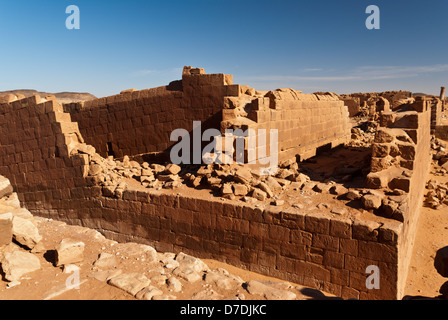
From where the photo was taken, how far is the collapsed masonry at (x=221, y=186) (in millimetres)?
4875

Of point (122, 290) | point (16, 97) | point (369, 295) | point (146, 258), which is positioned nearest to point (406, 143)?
point (369, 295)

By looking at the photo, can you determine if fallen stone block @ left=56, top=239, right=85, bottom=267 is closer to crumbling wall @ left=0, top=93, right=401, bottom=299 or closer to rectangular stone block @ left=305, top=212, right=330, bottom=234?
crumbling wall @ left=0, top=93, right=401, bottom=299

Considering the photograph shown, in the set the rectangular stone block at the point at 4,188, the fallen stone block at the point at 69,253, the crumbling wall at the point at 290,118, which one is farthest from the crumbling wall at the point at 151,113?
the fallen stone block at the point at 69,253

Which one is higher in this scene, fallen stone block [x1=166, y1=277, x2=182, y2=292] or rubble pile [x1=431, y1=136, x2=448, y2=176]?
rubble pile [x1=431, y1=136, x2=448, y2=176]

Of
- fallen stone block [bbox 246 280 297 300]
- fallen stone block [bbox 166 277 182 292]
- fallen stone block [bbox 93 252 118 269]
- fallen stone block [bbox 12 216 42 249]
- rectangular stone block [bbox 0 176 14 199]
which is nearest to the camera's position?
fallen stone block [bbox 246 280 297 300]

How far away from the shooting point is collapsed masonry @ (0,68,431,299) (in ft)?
16.0

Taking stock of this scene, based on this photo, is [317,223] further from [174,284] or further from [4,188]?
[4,188]

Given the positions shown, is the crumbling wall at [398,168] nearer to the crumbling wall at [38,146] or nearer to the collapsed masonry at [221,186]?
the collapsed masonry at [221,186]

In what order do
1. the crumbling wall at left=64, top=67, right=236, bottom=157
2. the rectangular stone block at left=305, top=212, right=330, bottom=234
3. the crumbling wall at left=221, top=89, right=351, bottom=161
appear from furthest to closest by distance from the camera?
1. the crumbling wall at left=64, top=67, right=236, bottom=157
2. the crumbling wall at left=221, top=89, right=351, bottom=161
3. the rectangular stone block at left=305, top=212, right=330, bottom=234

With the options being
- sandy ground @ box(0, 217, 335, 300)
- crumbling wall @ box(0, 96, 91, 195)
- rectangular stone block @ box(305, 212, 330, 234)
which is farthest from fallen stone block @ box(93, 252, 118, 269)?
crumbling wall @ box(0, 96, 91, 195)

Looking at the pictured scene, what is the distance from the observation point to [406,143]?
6039 millimetres

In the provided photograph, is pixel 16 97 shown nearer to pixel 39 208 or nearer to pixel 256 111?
pixel 39 208

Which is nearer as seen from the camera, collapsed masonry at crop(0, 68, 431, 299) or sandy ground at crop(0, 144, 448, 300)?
sandy ground at crop(0, 144, 448, 300)

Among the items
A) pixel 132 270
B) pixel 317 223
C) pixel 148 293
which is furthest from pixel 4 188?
pixel 317 223
